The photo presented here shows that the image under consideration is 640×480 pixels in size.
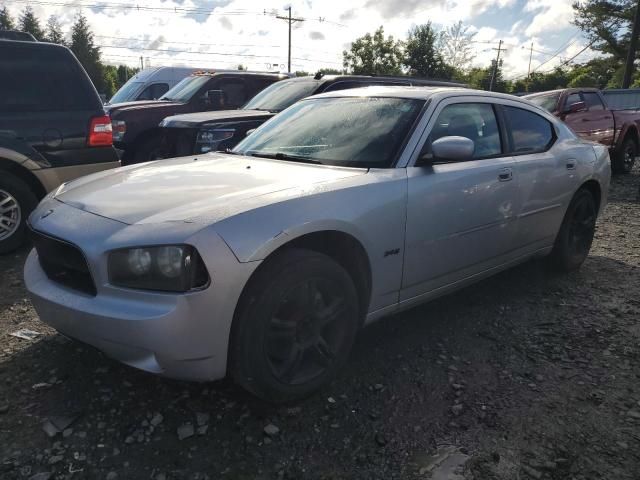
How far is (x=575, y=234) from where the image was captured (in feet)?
15.3

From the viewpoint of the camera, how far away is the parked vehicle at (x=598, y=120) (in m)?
10.3

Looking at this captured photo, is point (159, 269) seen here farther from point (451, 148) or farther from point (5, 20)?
point (5, 20)

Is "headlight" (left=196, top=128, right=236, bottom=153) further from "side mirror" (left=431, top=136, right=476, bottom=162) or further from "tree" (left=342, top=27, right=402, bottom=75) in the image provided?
"tree" (left=342, top=27, right=402, bottom=75)

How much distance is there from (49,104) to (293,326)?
3.75 m

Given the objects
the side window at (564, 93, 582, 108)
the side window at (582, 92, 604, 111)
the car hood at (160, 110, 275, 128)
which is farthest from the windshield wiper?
the side window at (582, 92, 604, 111)

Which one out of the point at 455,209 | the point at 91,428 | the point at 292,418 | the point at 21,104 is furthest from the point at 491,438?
the point at 21,104

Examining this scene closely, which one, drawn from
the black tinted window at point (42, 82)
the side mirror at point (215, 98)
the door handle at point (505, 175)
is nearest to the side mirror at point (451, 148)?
the door handle at point (505, 175)

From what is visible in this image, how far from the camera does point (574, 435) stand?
96.2 inches

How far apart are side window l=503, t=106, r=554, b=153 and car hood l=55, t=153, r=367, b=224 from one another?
1677 millimetres

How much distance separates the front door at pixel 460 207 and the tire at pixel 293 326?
1.79ft

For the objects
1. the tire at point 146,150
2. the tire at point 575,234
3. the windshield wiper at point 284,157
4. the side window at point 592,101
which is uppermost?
the side window at point 592,101

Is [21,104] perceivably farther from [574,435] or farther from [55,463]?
[574,435]

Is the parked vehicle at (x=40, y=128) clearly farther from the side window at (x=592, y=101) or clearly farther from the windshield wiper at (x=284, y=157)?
the side window at (x=592, y=101)

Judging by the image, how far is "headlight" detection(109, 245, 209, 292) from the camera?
2.17m
